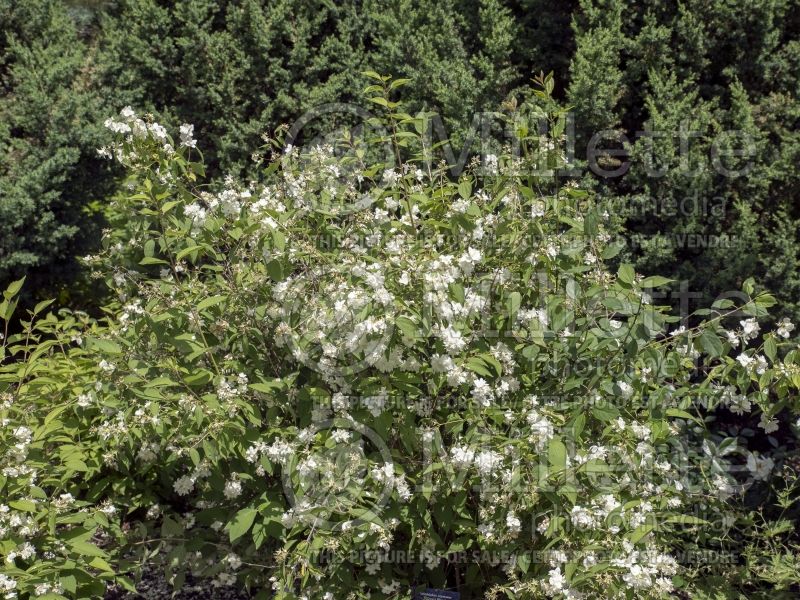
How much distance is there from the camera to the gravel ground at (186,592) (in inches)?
130

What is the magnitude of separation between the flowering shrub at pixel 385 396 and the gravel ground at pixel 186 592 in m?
0.38

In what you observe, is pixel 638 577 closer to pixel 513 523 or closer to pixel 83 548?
pixel 513 523

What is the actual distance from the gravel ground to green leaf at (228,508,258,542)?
2.78ft

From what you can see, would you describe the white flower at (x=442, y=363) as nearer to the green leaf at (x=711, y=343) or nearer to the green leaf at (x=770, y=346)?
the green leaf at (x=711, y=343)

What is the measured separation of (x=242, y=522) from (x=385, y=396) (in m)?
0.60

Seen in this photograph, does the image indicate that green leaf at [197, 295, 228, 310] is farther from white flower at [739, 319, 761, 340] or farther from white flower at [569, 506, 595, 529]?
white flower at [739, 319, 761, 340]

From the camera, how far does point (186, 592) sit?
332cm

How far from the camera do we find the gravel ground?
3.31 metres

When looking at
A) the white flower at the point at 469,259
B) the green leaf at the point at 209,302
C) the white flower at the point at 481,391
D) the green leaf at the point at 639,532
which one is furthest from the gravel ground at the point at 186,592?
the white flower at the point at 469,259

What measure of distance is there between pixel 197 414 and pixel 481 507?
0.90m

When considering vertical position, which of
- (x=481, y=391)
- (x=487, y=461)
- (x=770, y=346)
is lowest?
(x=487, y=461)

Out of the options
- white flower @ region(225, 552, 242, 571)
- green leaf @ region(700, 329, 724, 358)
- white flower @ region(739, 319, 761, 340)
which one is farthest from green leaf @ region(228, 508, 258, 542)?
white flower @ region(739, 319, 761, 340)

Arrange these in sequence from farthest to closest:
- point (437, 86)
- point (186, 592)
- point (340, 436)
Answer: point (437, 86) → point (186, 592) → point (340, 436)

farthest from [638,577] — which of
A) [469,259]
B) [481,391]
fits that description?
[469,259]
